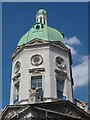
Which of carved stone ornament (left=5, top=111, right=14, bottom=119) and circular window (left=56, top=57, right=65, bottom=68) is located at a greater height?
circular window (left=56, top=57, right=65, bottom=68)

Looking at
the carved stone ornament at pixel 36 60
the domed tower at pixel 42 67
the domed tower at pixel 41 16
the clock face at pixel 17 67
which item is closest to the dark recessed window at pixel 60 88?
the domed tower at pixel 42 67

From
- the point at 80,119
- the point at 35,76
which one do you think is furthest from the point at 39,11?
the point at 80,119

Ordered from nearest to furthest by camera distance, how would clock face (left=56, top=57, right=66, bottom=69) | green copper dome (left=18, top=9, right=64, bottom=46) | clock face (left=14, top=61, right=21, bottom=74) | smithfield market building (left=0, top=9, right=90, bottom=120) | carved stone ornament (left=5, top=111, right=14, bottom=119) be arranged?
smithfield market building (left=0, top=9, right=90, bottom=120) < carved stone ornament (left=5, top=111, right=14, bottom=119) < clock face (left=56, top=57, right=66, bottom=69) < clock face (left=14, top=61, right=21, bottom=74) < green copper dome (left=18, top=9, right=64, bottom=46)

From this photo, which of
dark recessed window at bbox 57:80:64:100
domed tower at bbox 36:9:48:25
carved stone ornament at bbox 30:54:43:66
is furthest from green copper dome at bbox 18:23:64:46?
dark recessed window at bbox 57:80:64:100

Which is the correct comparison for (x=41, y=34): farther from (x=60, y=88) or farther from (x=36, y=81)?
(x=60, y=88)

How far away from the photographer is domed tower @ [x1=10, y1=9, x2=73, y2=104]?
32.5 m

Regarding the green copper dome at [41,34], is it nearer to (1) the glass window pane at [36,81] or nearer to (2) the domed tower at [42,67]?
(2) the domed tower at [42,67]

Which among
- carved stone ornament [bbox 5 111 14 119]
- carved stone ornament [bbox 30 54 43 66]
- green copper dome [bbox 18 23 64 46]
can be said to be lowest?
carved stone ornament [bbox 5 111 14 119]

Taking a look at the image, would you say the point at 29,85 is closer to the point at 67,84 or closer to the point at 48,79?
the point at 48,79

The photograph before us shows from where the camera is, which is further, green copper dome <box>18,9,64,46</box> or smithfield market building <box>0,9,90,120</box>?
green copper dome <box>18,9,64,46</box>

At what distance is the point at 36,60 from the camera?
34.4 meters

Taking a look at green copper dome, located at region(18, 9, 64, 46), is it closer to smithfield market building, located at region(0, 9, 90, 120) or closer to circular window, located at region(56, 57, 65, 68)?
smithfield market building, located at region(0, 9, 90, 120)

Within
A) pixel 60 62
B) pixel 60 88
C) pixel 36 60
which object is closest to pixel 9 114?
pixel 60 88

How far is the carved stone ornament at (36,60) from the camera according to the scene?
3397cm
